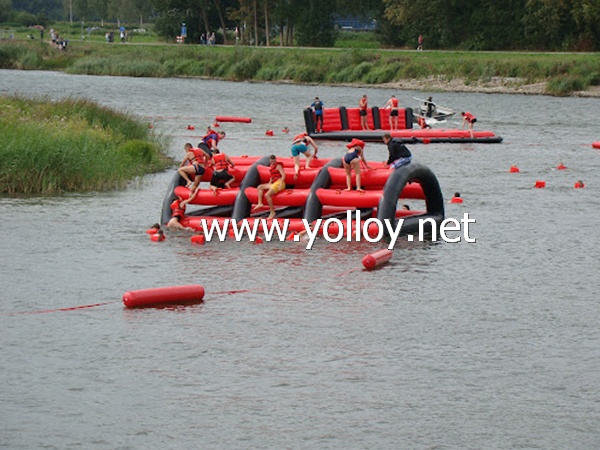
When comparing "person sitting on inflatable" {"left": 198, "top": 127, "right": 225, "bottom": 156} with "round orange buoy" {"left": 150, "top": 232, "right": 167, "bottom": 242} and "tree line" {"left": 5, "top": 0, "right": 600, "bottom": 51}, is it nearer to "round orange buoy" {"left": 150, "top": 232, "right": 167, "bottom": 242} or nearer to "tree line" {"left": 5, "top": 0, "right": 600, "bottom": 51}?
"round orange buoy" {"left": 150, "top": 232, "right": 167, "bottom": 242}

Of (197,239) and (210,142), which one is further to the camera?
(210,142)

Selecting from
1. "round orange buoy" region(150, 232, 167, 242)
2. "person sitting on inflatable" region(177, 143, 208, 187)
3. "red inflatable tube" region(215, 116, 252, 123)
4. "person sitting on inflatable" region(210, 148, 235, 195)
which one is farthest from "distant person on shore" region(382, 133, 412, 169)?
"red inflatable tube" region(215, 116, 252, 123)

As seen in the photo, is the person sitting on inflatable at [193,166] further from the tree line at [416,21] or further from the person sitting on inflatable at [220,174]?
the tree line at [416,21]

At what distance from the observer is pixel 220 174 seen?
31234mm

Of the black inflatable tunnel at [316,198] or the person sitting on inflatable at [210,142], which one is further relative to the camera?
the person sitting on inflatable at [210,142]

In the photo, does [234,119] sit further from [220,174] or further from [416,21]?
[416,21]

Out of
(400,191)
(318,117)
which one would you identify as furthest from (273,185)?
(318,117)

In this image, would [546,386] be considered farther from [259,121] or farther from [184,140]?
[259,121]

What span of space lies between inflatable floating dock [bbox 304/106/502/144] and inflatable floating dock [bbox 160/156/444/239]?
23.3m

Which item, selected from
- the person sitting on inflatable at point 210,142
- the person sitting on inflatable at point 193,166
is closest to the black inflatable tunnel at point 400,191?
the person sitting on inflatable at point 193,166

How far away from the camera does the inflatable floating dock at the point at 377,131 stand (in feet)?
180

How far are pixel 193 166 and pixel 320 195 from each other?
11.2 feet

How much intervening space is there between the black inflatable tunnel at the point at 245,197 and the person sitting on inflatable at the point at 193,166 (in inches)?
44.3

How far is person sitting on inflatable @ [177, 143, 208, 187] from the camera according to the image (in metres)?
30.9
